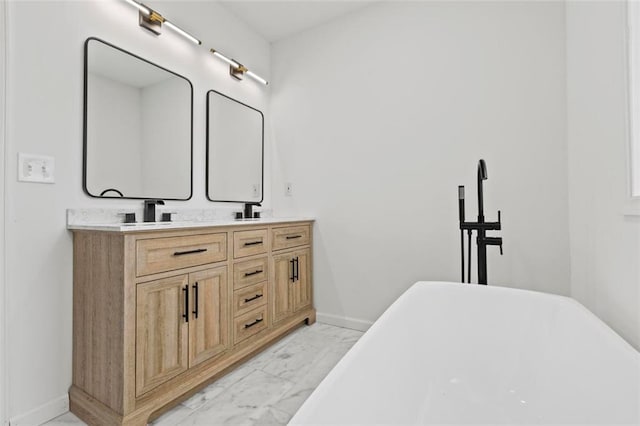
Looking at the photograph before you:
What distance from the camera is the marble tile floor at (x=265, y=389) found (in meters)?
1.43

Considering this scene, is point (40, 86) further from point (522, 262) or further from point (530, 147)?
point (522, 262)

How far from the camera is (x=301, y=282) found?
2539 millimetres

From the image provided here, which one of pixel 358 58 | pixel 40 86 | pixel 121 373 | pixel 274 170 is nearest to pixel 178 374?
pixel 121 373

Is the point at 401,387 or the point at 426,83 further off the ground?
the point at 426,83

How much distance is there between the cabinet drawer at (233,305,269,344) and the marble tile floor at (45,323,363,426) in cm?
18

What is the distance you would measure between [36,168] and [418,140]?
226 cm

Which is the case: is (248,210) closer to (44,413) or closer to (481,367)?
(44,413)

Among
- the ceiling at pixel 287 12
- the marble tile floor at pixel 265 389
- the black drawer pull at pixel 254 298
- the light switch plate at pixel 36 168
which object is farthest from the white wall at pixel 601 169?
the light switch plate at pixel 36 168

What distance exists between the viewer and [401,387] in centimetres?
109

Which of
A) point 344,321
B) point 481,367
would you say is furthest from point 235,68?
point 481,367

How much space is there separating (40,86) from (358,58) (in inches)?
82.5

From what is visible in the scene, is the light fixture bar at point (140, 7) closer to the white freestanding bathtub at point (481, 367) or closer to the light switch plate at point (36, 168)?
the light switch plate at point (36, 168)

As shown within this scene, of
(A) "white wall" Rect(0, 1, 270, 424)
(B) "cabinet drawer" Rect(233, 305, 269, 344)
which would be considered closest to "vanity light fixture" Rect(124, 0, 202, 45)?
(A) "white wall" Rect(0, 1, 270, 424)

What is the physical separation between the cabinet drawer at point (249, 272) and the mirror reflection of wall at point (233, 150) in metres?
0.68
